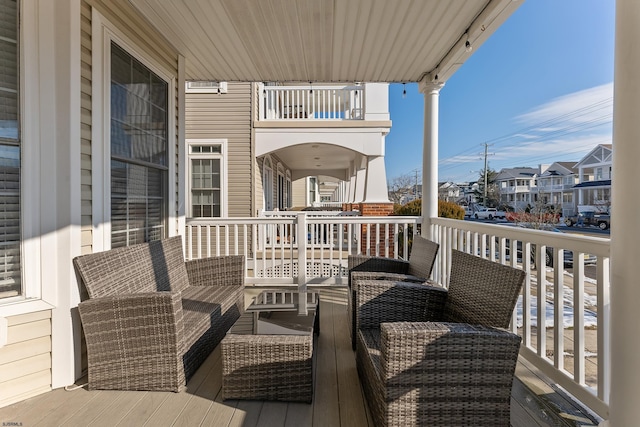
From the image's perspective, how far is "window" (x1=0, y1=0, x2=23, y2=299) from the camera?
2.02 m

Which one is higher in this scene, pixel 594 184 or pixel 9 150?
pixel 9 150

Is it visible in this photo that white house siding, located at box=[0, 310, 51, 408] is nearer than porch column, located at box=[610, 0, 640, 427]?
No

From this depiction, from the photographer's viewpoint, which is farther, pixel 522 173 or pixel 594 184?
pixel 522 173

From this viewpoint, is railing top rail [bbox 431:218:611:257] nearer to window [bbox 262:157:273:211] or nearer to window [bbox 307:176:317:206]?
window [bbox 262:157:273:211]

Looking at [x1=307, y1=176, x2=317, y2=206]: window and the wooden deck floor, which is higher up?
[x1=307, y1=176, x2=317, y2=206]: window

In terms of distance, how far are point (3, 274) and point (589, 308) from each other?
194 inches

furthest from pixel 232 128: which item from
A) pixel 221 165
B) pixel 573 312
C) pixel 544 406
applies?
pixel 544 406

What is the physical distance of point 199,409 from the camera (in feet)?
6.41

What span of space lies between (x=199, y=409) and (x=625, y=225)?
2.24m

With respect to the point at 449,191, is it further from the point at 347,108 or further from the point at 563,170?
the point at 563,170

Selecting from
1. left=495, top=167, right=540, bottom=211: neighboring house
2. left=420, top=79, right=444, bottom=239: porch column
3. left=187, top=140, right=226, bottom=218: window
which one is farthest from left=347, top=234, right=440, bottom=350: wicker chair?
left=187, top=140, right=226, bottom=218: window

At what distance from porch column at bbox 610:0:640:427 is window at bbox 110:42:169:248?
→ 3.06m

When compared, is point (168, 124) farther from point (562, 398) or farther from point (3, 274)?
point (562, 398)

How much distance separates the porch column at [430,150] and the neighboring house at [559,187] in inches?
52.3
